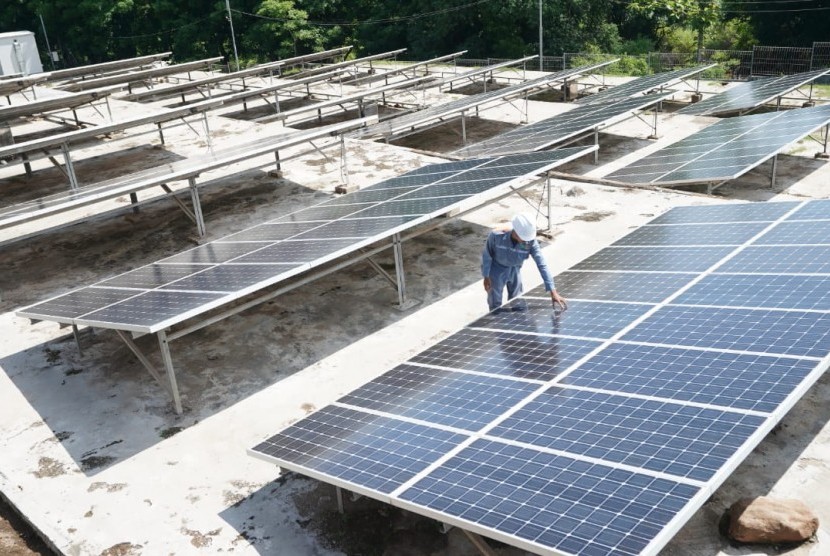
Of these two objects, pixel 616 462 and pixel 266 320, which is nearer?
pixel 616 462

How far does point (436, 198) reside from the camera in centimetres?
1492

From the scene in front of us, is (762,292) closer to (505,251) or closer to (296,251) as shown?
(505,251)

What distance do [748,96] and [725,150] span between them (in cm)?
823

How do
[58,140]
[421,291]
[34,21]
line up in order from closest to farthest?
[421,291] < [58,140] < [34,21]

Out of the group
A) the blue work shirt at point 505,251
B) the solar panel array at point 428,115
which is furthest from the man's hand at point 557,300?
the solar panel array at point 428,115

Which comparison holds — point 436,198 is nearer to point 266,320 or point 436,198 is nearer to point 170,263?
point 266,320

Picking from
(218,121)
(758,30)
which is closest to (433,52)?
(758,30)

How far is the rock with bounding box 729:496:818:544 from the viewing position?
810 centimetres

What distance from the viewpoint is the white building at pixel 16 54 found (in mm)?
45312

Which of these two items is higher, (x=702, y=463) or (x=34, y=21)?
(x=34, y=21)

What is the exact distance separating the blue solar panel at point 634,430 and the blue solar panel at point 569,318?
1680mm

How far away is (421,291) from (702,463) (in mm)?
9148

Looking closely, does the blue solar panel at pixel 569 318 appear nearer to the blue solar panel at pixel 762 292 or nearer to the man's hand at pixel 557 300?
the man's hand at pixel 557 300

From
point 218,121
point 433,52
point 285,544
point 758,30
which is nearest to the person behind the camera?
point 285,544
